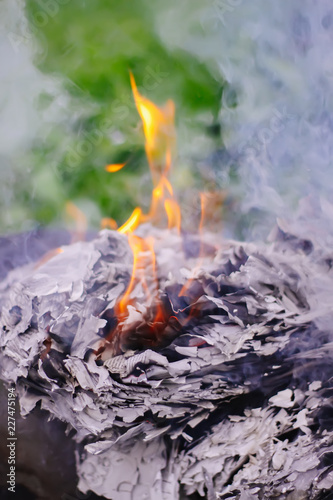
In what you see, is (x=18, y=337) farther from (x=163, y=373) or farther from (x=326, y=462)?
(x=326, y=462)

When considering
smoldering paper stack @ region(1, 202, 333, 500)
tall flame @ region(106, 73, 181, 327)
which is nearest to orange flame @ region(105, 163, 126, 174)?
tall flame @ region(106, 73, 181, 327)

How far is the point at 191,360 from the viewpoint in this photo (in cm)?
83

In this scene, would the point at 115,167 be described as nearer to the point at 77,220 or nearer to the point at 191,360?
the point at 77,220

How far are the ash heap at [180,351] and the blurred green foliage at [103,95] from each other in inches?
1.2

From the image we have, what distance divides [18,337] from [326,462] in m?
0.63

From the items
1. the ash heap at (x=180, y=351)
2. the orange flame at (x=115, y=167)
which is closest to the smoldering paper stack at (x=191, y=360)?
the ash heap at (x=180, y=351)

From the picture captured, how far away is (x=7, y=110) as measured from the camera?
856mm

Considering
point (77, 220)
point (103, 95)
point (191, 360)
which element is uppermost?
point (103, 95)

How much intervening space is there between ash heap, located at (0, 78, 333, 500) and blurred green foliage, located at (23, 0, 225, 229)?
0.03 m

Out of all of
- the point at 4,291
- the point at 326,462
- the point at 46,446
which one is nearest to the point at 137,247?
the point at 4,291

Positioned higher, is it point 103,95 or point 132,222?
point 103,95

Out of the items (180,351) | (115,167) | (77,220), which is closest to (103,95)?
(115,167)

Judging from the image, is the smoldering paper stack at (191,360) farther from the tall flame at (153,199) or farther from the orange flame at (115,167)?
the orange flame at (115,167)

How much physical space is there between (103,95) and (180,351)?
0.49 m
